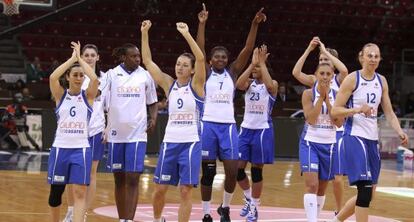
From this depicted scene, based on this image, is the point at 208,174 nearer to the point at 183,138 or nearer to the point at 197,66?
the point at 183,138

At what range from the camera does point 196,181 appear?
8.44 meters

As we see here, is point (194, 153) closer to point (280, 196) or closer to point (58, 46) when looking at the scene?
point (280, 196)

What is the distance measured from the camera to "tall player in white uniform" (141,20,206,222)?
8.45 meters

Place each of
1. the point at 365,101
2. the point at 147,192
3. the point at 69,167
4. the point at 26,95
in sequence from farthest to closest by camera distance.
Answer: the point at 26,95, the point at 147,192, the point at 365,101, the point at 69,167

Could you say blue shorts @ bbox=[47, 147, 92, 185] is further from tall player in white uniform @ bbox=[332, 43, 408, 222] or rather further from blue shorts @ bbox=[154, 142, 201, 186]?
tall player in white uniform @ bbox=[332, 43, 408, 222]

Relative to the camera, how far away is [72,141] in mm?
8031

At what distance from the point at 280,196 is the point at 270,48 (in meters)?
15.2

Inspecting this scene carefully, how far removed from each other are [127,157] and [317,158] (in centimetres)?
215

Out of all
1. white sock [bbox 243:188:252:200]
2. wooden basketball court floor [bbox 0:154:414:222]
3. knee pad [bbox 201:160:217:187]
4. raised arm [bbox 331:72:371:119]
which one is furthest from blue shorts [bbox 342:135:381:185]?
wooden basketball court floor [bbox 0:154:414:222]

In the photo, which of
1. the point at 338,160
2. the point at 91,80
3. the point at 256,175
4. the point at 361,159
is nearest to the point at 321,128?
the point at 338,160

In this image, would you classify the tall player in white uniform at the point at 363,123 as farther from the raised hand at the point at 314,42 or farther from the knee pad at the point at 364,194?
the raised hand at the point at 314,42

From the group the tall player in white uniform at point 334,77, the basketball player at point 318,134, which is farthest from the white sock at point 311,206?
the tall player in white uniform at point 334,77

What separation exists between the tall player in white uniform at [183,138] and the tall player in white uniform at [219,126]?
1.11 m

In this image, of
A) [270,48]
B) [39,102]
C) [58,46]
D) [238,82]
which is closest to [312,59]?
[270,48]
